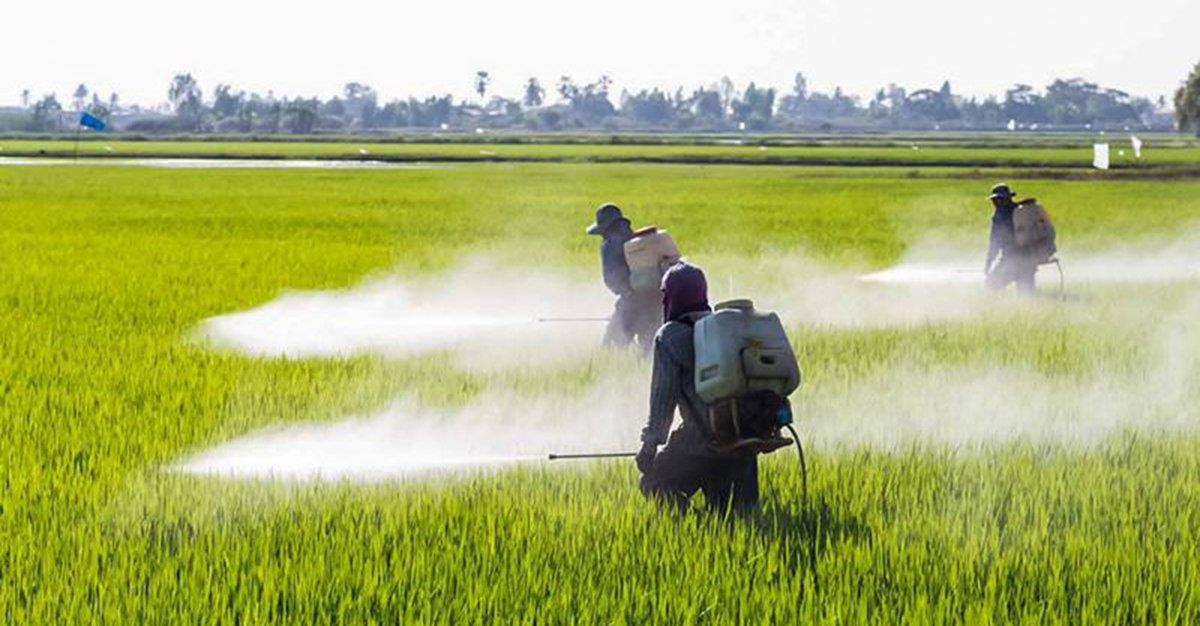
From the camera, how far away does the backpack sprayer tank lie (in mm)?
5527

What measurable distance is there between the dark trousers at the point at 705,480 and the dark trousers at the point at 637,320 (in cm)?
415

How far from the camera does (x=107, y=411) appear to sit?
29.2 ft

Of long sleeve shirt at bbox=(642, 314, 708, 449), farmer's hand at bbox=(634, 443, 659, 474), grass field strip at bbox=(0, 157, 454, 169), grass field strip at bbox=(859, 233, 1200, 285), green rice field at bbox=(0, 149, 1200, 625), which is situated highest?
long sleeve shirt at bbox=(642, 314, 708, 449)

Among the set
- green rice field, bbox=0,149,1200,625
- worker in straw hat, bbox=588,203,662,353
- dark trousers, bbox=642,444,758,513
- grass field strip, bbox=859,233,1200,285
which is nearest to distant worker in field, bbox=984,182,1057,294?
green rice field, bbox=0,149,1200,625

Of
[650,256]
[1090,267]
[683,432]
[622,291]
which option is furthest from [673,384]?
[1090,267]

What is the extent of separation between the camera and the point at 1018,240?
16.1 m

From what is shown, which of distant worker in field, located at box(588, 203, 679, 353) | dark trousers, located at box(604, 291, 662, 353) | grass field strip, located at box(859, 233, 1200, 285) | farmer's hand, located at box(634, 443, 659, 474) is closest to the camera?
farmer's hand, located at box(634, 443, 659, 474)

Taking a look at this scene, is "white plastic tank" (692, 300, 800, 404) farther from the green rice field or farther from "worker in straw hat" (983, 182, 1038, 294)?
"worker in straw hat" (983, 182, 1038, 294)

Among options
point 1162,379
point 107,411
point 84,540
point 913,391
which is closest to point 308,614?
point 84,540

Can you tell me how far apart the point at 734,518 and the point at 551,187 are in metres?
42.2

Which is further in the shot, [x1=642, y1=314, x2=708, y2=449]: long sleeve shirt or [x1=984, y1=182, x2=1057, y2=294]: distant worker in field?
[x1=984, y1=182, x2=1057, y2=294]: distant worker in field

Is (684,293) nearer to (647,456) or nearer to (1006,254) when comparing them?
(647,456)

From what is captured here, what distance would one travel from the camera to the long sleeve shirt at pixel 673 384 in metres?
5.91

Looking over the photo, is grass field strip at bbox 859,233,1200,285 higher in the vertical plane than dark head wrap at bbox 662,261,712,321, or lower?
lower
